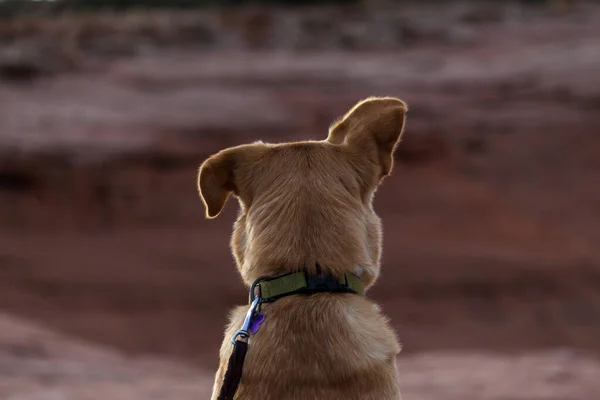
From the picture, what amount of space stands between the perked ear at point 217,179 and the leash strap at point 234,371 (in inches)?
26.3

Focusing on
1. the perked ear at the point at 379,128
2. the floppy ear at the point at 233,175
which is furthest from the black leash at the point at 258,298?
the perked ear at the point at 379,128

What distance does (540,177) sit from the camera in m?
17.0

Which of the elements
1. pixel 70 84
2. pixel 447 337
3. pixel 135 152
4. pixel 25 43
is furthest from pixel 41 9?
pixel 447 337

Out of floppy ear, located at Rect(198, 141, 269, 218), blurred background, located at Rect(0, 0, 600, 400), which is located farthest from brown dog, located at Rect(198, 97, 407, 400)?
blurred background, located at Rect(0, 0, 600, 400)

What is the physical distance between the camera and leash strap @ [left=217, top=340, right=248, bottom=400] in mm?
3119

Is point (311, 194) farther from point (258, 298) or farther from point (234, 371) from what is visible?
point (234, 371)

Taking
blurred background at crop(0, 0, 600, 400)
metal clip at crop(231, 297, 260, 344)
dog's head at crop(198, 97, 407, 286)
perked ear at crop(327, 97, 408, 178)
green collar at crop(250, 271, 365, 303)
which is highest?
blurred background at crop(0, 0, 600, 400)

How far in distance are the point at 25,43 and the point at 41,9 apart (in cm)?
1908

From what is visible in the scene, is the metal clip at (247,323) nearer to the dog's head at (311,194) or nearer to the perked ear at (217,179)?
the dog's head at (311,194)

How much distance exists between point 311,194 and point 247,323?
0.59 m

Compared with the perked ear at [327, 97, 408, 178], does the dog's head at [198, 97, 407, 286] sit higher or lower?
lower

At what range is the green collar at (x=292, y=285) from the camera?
10.8ft

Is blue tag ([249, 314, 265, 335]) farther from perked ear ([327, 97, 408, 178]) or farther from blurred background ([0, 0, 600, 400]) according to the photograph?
blurred background ([0, 0, 600, 400])

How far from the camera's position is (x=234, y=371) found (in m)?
3.13
